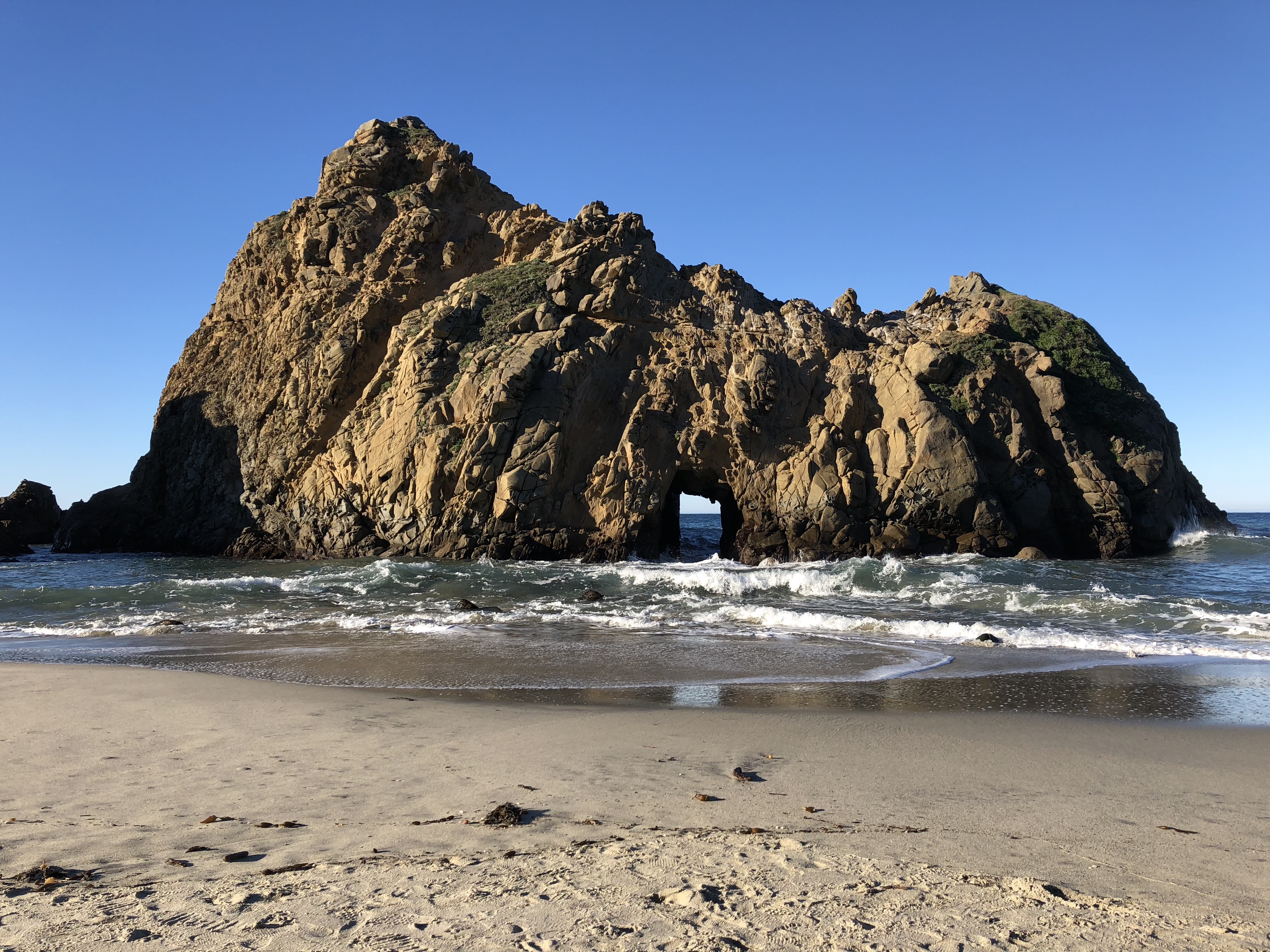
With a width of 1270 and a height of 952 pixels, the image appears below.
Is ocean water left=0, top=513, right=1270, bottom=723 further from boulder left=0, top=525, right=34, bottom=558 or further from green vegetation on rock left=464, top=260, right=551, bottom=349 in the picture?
boulder left=0, top=525, right=34, bottom=558

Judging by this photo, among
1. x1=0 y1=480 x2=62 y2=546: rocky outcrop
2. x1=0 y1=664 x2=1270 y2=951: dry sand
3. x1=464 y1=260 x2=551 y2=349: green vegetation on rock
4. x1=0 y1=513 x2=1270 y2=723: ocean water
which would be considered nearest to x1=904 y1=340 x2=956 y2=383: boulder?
x1=0 y1=513 x2=1270 y2=723: ocean water

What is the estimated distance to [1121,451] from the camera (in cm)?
2686

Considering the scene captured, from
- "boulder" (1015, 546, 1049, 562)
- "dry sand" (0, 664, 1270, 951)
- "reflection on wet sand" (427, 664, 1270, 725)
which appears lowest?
"reflection on wet sand" (427, 664, 1270, 725)

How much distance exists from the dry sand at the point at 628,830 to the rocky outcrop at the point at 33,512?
136ft

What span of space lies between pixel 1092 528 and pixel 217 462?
31378mm

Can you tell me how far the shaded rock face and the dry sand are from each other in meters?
18.5

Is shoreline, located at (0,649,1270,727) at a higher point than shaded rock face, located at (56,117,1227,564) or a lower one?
lower

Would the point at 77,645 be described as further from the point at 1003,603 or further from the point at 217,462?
the point at 217,462

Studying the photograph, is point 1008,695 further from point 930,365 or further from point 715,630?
point 930,365

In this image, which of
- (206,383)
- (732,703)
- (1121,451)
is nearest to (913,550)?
(1121,451)

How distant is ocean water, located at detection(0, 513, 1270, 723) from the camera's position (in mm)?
8523

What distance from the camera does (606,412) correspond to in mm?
26484

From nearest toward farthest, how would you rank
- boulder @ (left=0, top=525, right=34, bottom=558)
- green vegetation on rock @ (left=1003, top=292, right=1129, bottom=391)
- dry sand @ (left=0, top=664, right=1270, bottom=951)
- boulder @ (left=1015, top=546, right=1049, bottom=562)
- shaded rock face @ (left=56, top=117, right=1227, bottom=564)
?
dry sand @ (left=0, top=664, right=1270, bottom=951) → boulder @ (left=1015, top=546, right=1049, bottom=562) → shaded rock face @ (left=56, top=117, right=1227, bottom=564) → green vegetation on rock @ (left=1003, top=292, right=1129, bottom=391) → boulder @ (left=0, top=525, right=34, bottom=558)

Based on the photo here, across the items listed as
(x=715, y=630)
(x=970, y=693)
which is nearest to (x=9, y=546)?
(x=715, y=630)
